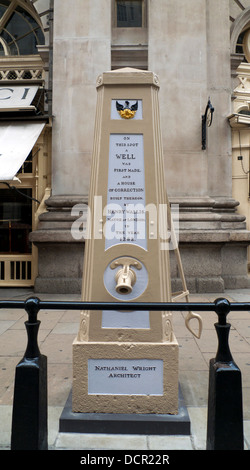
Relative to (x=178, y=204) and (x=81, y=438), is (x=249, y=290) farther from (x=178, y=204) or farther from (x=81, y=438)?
(x=81, y=438)

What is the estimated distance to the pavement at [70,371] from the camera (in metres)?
2.66

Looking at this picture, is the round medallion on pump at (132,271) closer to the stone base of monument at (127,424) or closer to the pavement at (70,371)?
the stone base of monument at (127,424)

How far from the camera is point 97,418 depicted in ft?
9.23

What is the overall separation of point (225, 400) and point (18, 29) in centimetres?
1125

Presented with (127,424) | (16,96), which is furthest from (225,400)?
(16,96)

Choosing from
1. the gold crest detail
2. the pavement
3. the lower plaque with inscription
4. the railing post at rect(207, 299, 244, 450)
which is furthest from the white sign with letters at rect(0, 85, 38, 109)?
the railing post at rect(207, 299, 244, 450)

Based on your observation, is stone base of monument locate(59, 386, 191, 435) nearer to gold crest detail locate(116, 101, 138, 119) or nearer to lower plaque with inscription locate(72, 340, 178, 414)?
lower plaque with inscription locate(72, 340, 178, 414)

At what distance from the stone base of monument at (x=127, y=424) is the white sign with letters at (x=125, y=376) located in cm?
20

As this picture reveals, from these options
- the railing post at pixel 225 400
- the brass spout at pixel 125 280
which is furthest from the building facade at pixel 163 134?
the railing post at pixel 225 400

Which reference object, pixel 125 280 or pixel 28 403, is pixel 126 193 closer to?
pixel 125 280

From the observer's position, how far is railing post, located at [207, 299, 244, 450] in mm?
2108

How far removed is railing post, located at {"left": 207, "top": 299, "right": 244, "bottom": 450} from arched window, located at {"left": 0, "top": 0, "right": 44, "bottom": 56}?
10121mm
